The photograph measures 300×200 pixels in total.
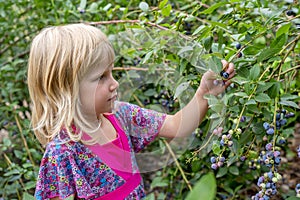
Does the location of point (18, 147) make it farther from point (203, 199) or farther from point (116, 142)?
point (203, 199)

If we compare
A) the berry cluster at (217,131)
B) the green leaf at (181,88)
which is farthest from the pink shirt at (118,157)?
the berry cluster at (217,131)

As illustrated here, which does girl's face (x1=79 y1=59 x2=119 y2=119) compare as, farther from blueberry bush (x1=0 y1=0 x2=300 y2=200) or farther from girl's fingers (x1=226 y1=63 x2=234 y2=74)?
girl's fingers (x1=226 y1=63 x2=234 y2=74)

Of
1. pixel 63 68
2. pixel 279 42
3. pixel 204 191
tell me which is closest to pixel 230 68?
pixel 279 42

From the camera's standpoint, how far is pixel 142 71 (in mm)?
1875

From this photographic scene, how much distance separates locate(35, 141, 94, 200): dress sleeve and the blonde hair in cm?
6

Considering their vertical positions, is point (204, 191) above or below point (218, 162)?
above

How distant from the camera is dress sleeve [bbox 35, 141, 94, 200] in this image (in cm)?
140

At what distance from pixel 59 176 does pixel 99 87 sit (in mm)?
297

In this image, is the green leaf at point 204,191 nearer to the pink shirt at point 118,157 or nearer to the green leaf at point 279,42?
the green leaf at point 279,42

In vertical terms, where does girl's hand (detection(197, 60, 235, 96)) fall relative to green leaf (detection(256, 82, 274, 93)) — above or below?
below

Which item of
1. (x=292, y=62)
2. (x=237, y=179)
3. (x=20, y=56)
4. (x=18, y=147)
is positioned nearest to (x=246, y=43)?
(x=292, y=62)

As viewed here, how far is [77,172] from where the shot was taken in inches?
55.5

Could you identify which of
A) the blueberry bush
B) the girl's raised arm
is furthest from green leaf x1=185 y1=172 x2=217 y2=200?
the girl's raised arm

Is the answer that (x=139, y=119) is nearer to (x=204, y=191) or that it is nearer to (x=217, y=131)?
(x=217, y=131)
